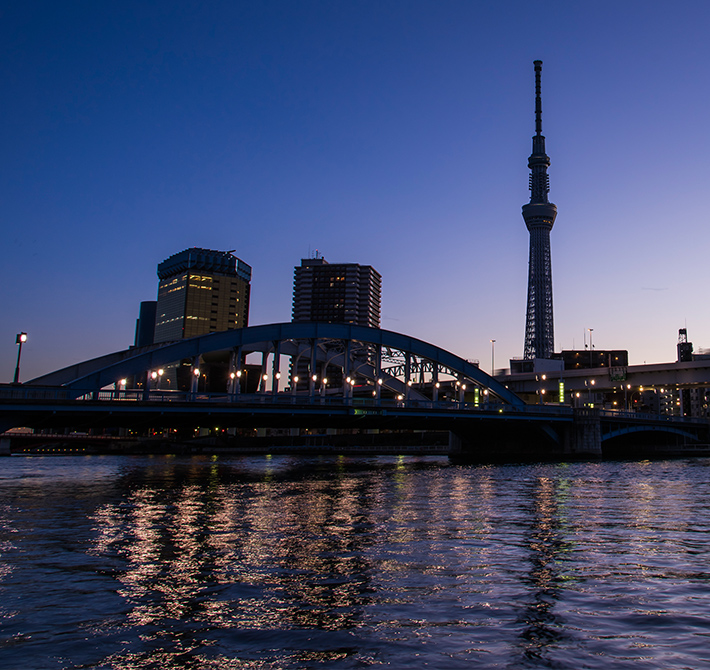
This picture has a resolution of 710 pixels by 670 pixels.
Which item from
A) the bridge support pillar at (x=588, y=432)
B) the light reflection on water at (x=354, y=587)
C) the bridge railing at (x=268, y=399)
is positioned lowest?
the light reflection on water at (x=354, y=587)

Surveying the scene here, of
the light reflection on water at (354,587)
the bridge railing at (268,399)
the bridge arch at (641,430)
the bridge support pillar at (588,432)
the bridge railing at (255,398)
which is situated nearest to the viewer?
the light reflection on water at (354,587)

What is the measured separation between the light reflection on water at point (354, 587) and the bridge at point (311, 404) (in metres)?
24.3

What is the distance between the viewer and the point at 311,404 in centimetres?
6394

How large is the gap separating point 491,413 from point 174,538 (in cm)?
6087

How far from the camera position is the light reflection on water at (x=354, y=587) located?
9.88 m

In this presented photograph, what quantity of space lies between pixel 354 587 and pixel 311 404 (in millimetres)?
49955

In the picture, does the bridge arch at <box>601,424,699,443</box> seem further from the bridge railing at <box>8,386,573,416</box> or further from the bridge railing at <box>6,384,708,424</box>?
the bridge railing at <box>8,386,573,416</box>

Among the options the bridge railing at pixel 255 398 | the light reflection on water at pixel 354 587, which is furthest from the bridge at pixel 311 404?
the light reflection on water at pixel 354 587

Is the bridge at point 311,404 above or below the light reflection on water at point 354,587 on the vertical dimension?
above

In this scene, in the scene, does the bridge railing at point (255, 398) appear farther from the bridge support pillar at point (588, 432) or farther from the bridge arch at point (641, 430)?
the bridge arch at point (641, 430)

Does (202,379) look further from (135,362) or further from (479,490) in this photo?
(479,490)

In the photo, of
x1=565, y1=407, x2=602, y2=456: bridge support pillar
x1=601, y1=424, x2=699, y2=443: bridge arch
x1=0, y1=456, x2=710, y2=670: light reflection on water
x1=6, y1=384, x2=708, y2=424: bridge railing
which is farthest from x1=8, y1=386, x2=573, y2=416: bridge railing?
x1=0, y1=456, x2=710, y2=670: light reflection on water

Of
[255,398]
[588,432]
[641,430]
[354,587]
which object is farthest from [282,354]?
[354,587]

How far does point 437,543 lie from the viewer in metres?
20.3
